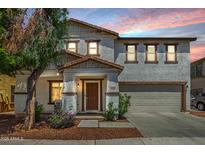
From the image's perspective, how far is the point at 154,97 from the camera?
28.2 metres

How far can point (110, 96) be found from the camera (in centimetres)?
2142

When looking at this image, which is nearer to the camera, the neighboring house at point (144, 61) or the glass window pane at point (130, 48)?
the neighboring house at point (144, 61)

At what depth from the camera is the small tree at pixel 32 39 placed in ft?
50.3

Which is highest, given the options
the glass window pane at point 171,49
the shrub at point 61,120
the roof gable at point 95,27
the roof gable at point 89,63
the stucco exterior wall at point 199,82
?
the roof gable at point 95,27

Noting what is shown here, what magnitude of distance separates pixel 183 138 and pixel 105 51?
48.0ft

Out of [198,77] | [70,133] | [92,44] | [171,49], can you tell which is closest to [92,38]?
[92,44]

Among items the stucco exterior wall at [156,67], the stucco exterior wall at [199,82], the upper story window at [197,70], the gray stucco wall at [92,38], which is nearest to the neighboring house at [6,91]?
the gray stucco wall at [92,38]

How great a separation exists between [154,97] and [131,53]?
411 centimetres

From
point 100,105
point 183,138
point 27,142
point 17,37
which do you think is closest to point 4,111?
point 100,105

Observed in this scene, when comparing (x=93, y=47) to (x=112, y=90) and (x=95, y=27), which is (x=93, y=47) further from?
(x=112, y=90)

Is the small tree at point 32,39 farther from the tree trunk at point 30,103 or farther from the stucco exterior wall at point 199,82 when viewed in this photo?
the stucco exterior wall at point 199,82

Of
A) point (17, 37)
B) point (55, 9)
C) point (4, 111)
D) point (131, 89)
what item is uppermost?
point (55, 9)

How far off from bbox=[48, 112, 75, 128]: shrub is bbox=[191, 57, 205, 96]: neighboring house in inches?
1100
